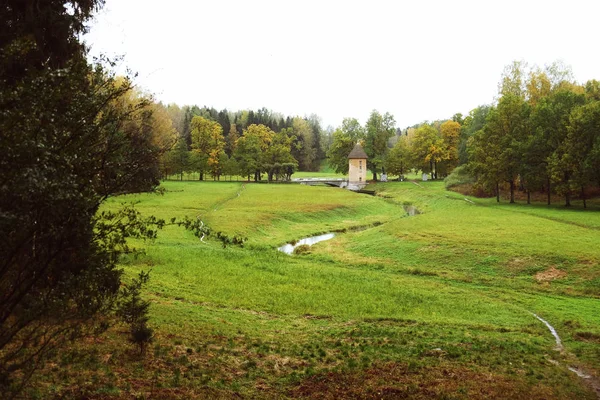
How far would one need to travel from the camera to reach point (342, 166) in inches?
3720

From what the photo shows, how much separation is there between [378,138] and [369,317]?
3188 inches

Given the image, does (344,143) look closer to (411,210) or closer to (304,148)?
(304,148)

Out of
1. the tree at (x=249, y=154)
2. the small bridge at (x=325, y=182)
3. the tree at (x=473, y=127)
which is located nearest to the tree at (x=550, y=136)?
the tree at (x=473, y=127)

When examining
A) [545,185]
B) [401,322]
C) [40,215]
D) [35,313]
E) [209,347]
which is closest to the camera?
[40,215]

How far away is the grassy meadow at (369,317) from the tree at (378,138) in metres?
55.1

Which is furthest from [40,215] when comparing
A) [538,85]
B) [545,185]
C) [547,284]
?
[538,85]

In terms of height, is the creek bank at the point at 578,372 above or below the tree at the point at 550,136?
below

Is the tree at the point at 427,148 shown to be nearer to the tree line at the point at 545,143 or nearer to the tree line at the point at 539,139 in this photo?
the tree line at the point at 539,139

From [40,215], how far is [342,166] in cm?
9059

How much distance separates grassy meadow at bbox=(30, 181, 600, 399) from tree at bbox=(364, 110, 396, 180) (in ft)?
181

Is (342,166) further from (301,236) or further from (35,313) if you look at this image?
(35,313)

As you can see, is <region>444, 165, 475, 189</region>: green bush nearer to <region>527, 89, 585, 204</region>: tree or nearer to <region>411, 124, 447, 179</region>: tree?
<region>411, 124, 447, 179</region>: tree

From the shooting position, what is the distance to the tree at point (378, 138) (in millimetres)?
93875

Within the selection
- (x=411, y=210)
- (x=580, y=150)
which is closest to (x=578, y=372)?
(x=580, y=150)
